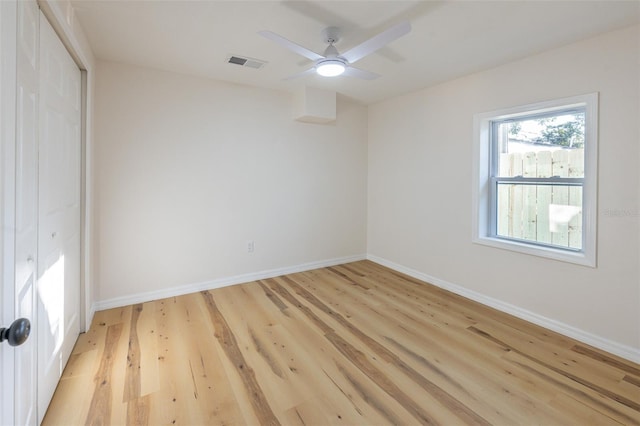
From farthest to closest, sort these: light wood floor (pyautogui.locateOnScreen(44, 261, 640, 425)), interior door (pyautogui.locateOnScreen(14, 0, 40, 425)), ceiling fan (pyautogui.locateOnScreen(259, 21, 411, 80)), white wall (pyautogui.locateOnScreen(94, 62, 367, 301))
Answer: white wall (pyautogui.locateOnScreen(94, 62, 367, 301)), ceiling fan (pyautogui.locateOnScreen(259, 21, 411, 80)), light wood floor (pyautogui.locateOnScreen(44, 261, 640, 425)), interior door (pyautogui.locateOnScreen(14, 0, 40, 425))

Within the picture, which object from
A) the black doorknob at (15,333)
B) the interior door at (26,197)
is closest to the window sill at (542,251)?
the black doorknob at (15,333)

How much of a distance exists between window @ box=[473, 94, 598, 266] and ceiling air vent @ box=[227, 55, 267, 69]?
93.0 inches

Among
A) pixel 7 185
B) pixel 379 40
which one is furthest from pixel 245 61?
pixel 7 185

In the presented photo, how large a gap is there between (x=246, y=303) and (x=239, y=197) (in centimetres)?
130

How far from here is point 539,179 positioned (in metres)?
2.94

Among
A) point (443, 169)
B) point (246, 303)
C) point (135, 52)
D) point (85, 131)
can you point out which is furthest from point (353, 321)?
point (135, 52)

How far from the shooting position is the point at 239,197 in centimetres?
379

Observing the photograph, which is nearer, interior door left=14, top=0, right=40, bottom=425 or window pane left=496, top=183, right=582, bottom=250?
interior door left=14, top=0, right=40, bottom=425

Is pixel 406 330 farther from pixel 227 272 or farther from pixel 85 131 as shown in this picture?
pixel 85 131

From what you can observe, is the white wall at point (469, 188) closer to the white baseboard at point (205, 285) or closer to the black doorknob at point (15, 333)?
the white baseboard at point (205, 285)

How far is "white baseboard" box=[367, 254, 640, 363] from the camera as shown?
Result: 2330 millimetres

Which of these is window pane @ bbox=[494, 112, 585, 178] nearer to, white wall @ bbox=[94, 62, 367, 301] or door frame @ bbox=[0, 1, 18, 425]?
white wall @ bbox=[94, 62, 367, 301]

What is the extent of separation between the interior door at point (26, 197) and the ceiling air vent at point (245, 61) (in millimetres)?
1558

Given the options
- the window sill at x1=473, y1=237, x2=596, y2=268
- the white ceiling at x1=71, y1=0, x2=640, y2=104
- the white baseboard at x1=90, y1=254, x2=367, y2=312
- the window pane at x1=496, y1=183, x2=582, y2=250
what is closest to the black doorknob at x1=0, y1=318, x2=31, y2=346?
the white ceiling at x1=71, y1=0, x2=640, y2=104
